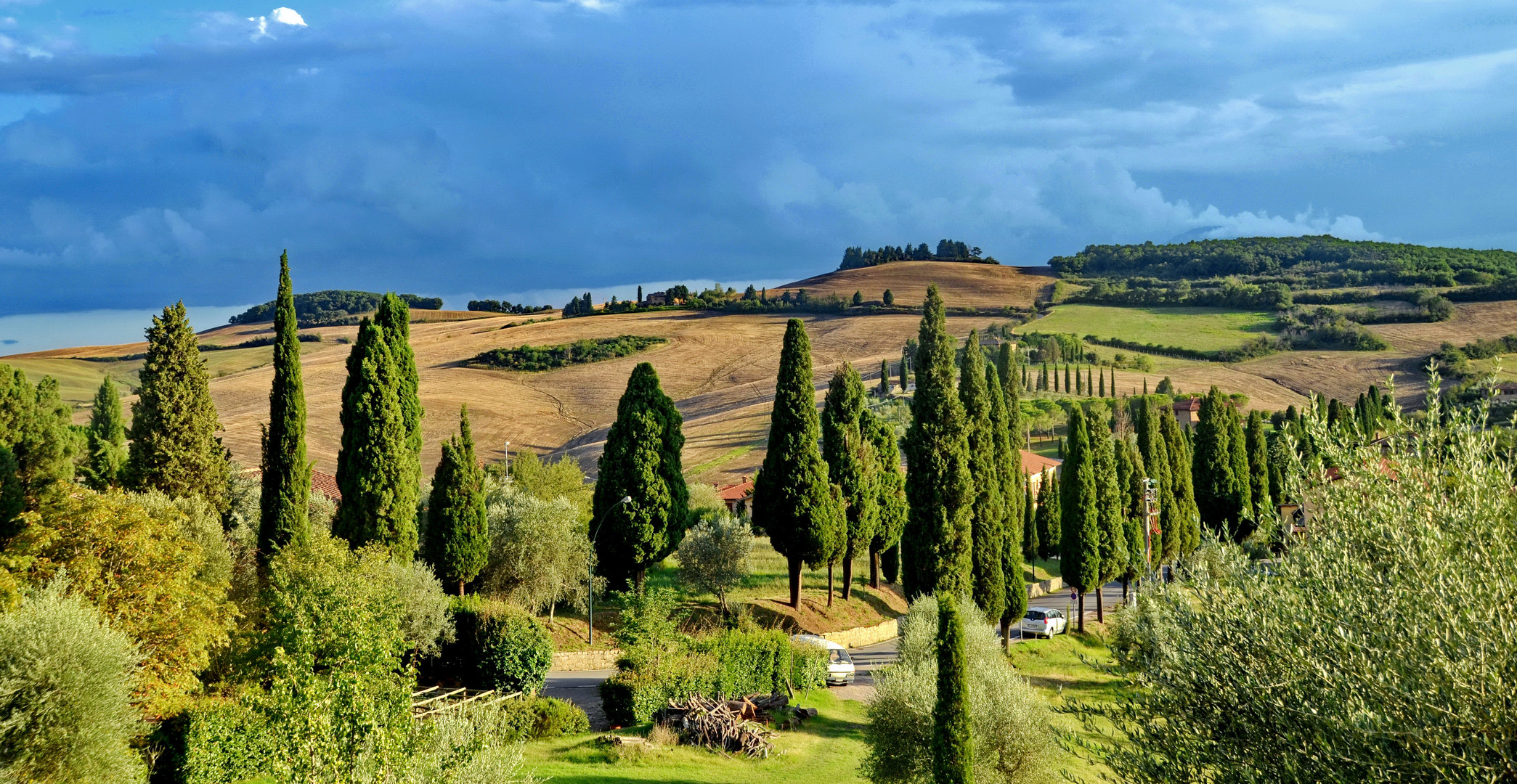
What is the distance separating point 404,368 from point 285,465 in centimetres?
791

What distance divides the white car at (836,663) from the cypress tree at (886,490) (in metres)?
10.3

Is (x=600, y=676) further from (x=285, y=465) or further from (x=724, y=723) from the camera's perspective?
(x=285, y=465)

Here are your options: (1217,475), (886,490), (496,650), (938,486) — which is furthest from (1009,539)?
(1217,475)

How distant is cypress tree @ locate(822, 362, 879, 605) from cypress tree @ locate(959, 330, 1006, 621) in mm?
6286

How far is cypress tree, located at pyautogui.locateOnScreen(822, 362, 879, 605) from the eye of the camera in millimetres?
45625

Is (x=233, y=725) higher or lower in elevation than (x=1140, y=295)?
lower

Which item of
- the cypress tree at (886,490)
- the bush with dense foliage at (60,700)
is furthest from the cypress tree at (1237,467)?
the bush with dense foliage at (60,700)

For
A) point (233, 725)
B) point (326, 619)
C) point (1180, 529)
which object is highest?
point (326, 619)

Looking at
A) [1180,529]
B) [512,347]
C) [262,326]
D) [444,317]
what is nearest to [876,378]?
[512,347]

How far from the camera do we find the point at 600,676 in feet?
119

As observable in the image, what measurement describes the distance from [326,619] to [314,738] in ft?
33.5

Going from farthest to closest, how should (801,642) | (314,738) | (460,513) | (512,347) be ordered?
(512,347), (460,513), (801,642), (314,738)

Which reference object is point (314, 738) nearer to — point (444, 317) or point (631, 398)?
point (631, 398)

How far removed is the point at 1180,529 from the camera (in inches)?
2381
